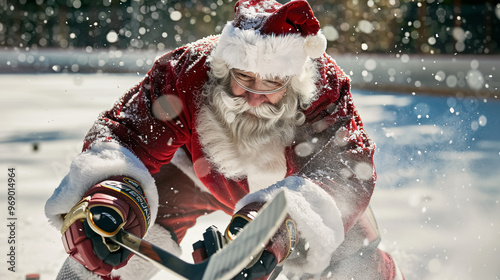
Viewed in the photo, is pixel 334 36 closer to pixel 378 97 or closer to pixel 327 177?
pixel 378 97

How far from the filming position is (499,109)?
3830 mm

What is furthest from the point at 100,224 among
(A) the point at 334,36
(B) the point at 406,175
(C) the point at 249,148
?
(A) the point at 334,36

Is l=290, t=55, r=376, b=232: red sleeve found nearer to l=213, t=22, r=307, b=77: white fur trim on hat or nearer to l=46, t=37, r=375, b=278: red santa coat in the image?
l=46, t=37, r=375, b=278: red santa coat

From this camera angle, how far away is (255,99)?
1.17 meters

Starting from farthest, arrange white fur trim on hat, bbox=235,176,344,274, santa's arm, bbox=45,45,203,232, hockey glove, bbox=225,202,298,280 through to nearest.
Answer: santa's arm, bbox=45,45,203,232 → white fur trim on hat, bbox=235,176,344,274 → hockey glove, bbox=225,202,298,280

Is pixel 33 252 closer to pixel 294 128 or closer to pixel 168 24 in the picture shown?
pixel 294 128

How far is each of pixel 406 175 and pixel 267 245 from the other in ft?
5.69

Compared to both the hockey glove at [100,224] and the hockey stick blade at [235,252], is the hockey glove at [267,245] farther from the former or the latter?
the hockey glove at [100,224]

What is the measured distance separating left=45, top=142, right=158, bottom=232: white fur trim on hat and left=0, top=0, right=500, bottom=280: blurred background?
24cm

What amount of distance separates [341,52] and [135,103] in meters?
5.59

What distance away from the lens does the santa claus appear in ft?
3.43

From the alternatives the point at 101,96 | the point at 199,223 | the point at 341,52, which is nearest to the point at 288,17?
the point at 199,223

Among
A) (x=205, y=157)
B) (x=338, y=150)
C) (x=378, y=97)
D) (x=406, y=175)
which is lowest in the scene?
(x=378, y=97)

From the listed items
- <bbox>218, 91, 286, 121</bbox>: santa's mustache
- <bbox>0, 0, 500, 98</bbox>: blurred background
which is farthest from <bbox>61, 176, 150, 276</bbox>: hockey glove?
<bbox>0, 0, 500, 98</bbox>: blurred background
